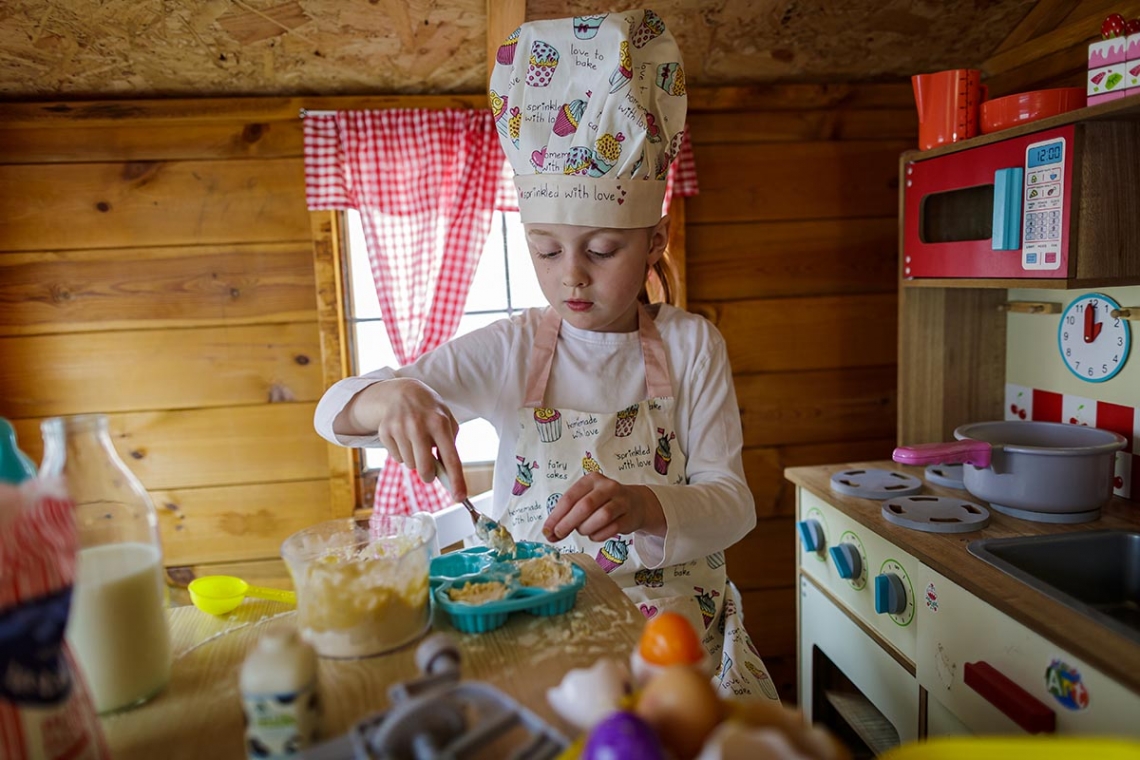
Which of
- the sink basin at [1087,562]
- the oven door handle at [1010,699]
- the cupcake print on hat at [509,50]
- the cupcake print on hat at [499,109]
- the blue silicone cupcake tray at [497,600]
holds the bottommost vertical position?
the oven door handle at [1010,699]

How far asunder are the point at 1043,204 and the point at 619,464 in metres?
0.77

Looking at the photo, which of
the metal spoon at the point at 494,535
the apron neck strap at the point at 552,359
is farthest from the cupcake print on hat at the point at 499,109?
the metal spoon at the point at 494,535

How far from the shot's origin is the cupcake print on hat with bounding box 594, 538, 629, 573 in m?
1.10

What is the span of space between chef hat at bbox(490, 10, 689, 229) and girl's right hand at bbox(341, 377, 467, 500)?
1.04 ft

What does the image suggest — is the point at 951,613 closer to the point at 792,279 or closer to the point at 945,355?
the point at 945,355

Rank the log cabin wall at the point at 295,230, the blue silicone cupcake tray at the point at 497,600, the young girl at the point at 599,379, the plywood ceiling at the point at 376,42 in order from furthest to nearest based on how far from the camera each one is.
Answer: the log cabin wall at the point at 295,230, the plywood ceiling at the point at 376,42, the young girl at the point at 599,379, the blue silicone cupcake tray at the point at 497,600

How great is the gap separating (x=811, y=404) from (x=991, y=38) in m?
0.98

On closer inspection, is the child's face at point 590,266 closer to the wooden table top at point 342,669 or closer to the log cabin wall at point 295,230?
the wooden table top at point 342,669

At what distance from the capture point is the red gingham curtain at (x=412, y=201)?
184cm

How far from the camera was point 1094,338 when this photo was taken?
4.46 feet

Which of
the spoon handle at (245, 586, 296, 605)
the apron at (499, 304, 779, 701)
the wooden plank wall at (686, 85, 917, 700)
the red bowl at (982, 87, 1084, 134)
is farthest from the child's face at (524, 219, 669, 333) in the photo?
the wooden plank wall at (686, 85, 917, 700)

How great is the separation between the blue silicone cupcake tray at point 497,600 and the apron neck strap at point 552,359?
0.38 meters

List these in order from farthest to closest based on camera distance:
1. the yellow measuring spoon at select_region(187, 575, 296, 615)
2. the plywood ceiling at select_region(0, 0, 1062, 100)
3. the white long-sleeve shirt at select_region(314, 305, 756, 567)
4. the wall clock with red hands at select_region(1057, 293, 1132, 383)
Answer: the plywood ceiling at select_region(0, 0, 1062, 100)
the wall clock with red hands at select_region(1057, 293, 1132, 383)
the white long-sleeve shirt at select_region(314, 305, 756, 567)
the yellow measuring spoon at select_region(187, 575, 296, 615)

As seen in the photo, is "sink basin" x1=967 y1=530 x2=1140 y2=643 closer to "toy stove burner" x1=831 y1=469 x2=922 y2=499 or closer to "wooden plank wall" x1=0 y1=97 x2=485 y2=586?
"toy stove burner" x1=831 y1=469 x2=922 y2=499
